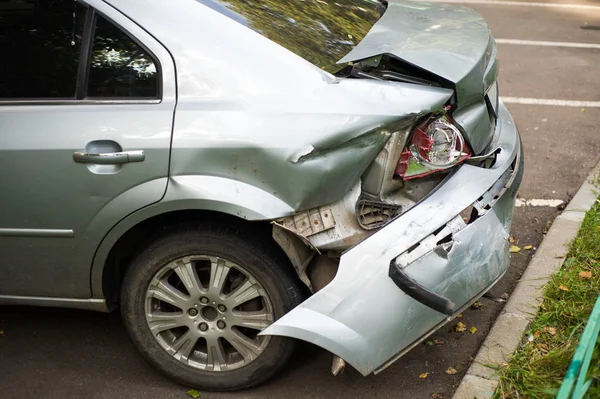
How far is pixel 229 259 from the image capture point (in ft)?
10.2

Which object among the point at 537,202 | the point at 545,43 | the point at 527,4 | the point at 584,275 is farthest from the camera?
the point at 527,4

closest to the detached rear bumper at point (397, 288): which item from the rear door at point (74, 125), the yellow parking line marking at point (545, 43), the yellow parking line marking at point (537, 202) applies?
the rear door at point (74, 125)

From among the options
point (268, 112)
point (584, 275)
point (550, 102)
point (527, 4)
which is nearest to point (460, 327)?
point (584, 275)

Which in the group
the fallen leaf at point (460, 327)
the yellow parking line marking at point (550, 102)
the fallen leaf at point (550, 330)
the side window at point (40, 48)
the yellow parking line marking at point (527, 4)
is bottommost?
the yellow parking line marking at point (527, 4)

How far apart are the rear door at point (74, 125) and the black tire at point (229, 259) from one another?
0.21 metres

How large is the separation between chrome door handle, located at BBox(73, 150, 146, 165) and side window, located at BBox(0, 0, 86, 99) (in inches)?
11.0

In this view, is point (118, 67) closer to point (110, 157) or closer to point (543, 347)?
point (110, 157)

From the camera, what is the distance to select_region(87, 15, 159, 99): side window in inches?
121

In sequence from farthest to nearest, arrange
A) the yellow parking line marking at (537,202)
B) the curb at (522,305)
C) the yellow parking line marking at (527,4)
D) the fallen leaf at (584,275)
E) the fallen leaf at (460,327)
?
the yellow parking line marking at (527,4) < the yellow parking line marking at (537,202) < the fallen leaf at (584,275) < the fallen leaf at (460,327) < the curb at (522,305)

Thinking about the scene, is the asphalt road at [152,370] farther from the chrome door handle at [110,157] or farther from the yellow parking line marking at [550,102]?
the yellow parking line marking at [550,102]

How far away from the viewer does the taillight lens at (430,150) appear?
3035mm

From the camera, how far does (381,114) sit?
2.94m

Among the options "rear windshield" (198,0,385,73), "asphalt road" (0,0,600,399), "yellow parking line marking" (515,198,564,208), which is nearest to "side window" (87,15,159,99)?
"rear windshield" (198,0,385,73)

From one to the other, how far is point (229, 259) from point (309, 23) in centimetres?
114
